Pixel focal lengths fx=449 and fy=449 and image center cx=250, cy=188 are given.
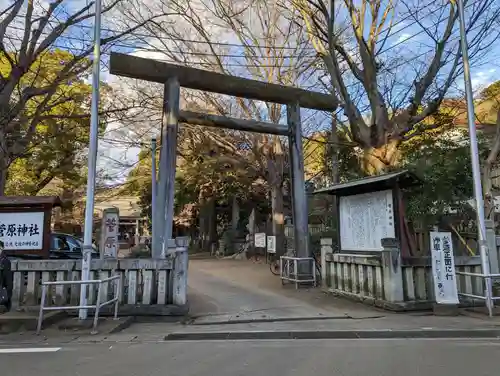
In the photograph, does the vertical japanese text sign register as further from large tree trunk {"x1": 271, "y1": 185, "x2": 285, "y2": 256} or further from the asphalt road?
large tree trunk {"x1": 271, "y1": 185, "x2": 285, "y2": 256}

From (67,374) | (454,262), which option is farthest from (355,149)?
(67,374)

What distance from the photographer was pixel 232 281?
15.3m

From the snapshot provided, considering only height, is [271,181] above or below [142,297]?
above

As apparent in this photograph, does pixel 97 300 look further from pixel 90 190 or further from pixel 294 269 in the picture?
pixel 294 269

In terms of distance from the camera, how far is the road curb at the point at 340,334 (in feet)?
24.4

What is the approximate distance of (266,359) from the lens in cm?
593

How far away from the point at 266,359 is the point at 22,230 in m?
6.45

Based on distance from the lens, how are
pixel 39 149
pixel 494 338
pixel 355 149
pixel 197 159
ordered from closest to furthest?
1. pixel 494 338
2. pixel 355 149
3. pixel 39 149
4. pixel 197 159

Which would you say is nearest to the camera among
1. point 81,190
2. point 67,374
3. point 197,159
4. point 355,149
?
point 67,374

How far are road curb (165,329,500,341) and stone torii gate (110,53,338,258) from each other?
2.75m

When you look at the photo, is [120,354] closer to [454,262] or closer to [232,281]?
[454,262]

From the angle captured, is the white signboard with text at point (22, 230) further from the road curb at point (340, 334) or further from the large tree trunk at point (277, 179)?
the large tree trunk at point (277, 179)

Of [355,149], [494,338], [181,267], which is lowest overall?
[494,338]

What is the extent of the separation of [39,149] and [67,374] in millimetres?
21963
